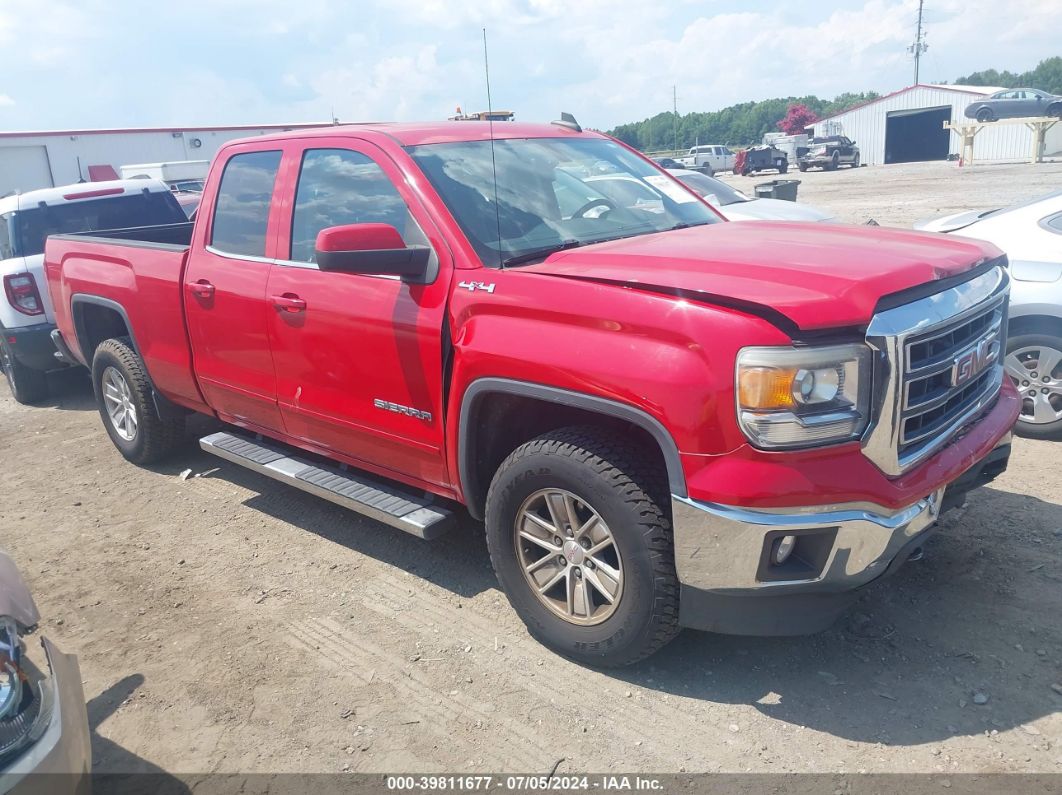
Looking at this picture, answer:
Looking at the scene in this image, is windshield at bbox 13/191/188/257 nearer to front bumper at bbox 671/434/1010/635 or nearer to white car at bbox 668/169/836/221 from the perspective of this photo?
white car at bbox 668/169/836/221

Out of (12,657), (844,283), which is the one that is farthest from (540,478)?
(12,657)

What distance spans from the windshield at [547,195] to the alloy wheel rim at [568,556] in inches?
39.7

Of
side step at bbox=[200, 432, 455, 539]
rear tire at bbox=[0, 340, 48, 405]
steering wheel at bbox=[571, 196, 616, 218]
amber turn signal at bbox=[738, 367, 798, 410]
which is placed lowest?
rear tire at bbox=[0, 340, 48, 405]

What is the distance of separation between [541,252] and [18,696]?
7.78ft

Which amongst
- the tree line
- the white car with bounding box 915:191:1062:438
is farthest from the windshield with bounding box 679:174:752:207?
the tree line

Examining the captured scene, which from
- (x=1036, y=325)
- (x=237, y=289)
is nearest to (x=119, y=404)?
(x=237, y=289)

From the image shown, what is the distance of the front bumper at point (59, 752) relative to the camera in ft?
6.52

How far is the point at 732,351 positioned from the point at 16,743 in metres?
2.16

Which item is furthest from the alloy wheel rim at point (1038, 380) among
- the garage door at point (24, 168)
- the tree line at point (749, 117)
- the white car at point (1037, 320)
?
the tree line at point (749, 117)

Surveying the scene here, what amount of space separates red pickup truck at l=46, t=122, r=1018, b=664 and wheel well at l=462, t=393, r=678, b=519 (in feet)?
0.04

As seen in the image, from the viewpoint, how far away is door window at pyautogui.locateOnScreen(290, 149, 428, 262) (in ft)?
12.5

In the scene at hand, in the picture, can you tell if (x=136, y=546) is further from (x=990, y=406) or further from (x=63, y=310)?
(x=990, y=406)

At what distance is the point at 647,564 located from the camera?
2965 mm

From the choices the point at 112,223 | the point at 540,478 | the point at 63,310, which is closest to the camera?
the point at 540,478
